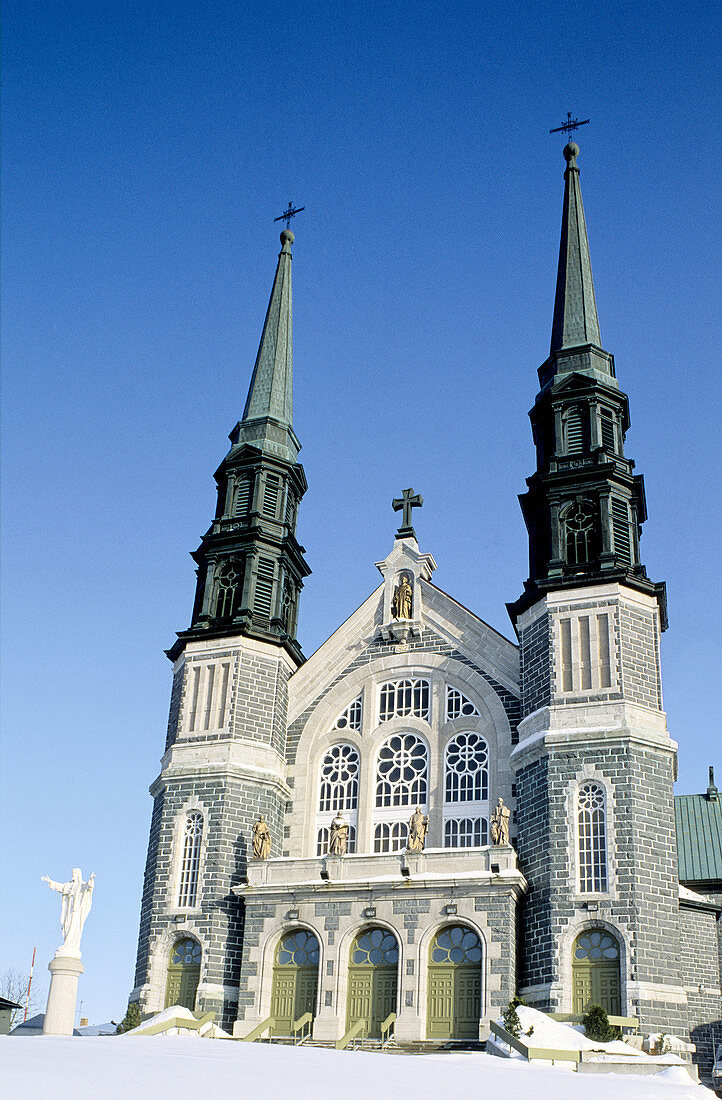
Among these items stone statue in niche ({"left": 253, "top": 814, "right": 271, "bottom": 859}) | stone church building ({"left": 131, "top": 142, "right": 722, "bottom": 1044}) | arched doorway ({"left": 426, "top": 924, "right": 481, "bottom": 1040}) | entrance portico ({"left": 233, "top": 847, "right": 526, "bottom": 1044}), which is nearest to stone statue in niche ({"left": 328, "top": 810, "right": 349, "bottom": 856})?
stone church building ({"left": 131, "top": 142, "right": 722, "bottom": 1044})

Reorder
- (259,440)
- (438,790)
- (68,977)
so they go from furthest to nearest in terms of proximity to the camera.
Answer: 1. (259,440)
2. (438,790)
3. (68,977)

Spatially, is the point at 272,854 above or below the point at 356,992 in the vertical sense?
above

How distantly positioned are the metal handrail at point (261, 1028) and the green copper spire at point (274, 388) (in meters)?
22.0

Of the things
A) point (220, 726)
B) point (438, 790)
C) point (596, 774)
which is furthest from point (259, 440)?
point (596, 774)

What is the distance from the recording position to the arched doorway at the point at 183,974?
3738 cm

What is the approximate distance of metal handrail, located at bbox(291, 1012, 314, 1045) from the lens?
34.3m

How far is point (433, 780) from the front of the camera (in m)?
40.6

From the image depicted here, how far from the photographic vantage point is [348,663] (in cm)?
4431

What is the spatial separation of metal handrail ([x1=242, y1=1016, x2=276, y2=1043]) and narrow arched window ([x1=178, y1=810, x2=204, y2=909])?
16.1ft

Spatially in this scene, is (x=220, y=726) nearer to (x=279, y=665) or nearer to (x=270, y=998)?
(x=279, y=665)

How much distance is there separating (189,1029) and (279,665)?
1362 cm

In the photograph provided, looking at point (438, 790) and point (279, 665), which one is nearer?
point (438, 790)

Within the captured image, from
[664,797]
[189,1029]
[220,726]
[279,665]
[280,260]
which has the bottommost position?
[189,1029]

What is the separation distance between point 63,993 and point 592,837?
1615cm
